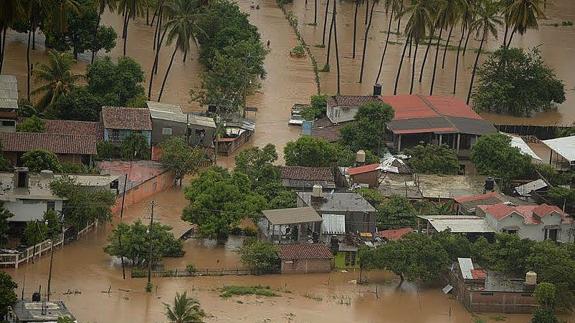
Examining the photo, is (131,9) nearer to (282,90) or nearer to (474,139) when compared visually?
(282,90)

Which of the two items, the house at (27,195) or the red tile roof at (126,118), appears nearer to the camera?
the house at (27,195)

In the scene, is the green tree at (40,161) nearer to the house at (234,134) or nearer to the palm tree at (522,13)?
the house at (234,134)

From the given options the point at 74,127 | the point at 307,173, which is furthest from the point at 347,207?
the point at 74,127

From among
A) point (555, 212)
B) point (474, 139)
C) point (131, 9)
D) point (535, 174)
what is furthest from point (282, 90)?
point (555, 212)

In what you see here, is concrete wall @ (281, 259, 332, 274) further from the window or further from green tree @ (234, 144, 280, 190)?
the window

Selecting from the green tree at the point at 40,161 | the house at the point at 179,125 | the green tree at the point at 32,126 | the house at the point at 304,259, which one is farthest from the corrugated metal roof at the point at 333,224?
the green tree at the point at 32,126

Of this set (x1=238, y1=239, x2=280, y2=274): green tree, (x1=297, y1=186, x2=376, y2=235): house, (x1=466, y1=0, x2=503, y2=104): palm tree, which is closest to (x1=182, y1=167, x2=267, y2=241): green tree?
(x1=297, y1=186, x2=376, y2=235): house

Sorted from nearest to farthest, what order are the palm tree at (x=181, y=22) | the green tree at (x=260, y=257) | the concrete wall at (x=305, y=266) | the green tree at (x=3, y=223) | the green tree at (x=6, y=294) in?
the green tree at (x=6, y=294) < the green tree at (x=3, y=223) < the green tree at (x=260, y=257) < the concrete wall at (x=305, y=266) < the palm tree at (x=181, y=22)
